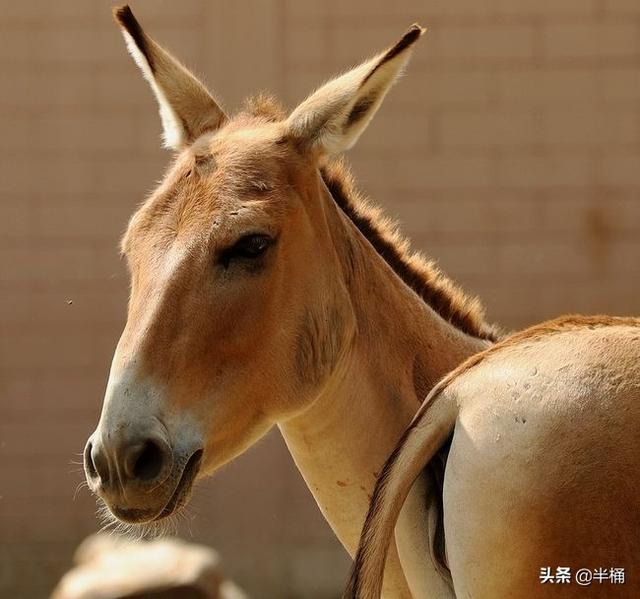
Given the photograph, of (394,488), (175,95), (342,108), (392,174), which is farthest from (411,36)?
(392,174)

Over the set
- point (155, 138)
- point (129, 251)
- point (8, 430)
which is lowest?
point (8, 430)

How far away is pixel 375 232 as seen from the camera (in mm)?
3799

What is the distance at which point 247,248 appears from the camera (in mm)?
3127

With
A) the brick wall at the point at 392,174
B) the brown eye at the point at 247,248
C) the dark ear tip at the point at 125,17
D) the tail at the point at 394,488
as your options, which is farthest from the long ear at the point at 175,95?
the brick wall at the point at 392,174

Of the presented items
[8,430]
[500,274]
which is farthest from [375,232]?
[8,430]

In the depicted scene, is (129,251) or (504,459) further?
(129,251)

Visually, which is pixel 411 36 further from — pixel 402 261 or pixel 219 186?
pixel 402 261

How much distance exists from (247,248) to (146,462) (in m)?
0.59

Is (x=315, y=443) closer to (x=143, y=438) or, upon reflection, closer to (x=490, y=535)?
(x=143, y=438)

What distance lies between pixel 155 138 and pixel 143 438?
16.3 feet

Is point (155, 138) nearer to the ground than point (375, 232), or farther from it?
farther from it

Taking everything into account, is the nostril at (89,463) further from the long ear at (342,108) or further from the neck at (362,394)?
the long ear at (342,108)

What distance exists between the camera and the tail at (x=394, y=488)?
8.77 feet

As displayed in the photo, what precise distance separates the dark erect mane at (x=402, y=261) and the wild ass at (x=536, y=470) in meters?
1.10
